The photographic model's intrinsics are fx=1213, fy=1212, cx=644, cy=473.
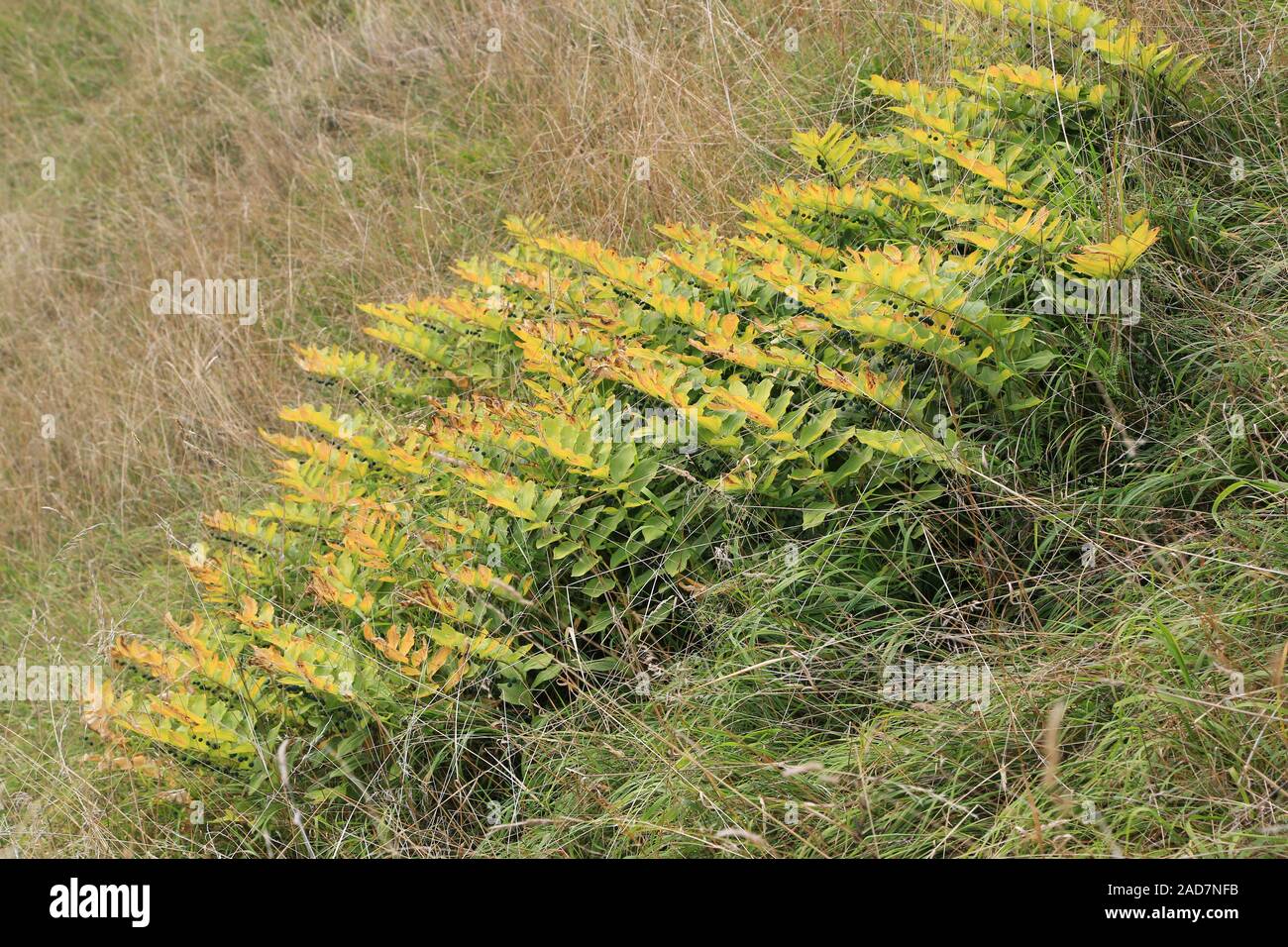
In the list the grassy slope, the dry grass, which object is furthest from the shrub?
the dry grass

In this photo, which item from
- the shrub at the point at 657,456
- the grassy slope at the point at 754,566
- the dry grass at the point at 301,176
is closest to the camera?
the grassy slope at the point at 754,566

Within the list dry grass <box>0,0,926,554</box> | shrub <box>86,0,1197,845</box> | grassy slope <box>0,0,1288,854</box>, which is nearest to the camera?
grassy slope <box>0,0,1288,854</box>

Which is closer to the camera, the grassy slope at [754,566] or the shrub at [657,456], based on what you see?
the grassy slope at [754,566]

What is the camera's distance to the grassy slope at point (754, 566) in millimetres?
2012

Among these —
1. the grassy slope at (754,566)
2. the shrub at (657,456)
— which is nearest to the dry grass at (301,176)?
the grassy slope at (754,566)

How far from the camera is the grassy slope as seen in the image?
2012 millimetres

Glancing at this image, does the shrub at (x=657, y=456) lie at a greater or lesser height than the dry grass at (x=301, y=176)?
lesser

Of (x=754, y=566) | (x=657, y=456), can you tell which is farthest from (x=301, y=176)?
(x=754, y=566)

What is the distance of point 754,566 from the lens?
8.16 feet

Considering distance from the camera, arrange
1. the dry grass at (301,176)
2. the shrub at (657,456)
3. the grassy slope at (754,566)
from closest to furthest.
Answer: the grassy slope at (754,566)
the shrub at (657,456)
the dry grass at (301,176)

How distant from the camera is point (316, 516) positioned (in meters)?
2.99

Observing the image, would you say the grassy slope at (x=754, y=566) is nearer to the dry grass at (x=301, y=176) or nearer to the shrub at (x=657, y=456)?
the dry grass at (x=301, y=176)

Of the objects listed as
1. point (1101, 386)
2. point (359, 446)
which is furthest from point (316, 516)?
point (1101, 386)

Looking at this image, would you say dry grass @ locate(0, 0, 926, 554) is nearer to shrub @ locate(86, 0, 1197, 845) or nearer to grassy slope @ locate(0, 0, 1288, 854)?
grassy slope @ locate(0, 0, 1288, 854)
